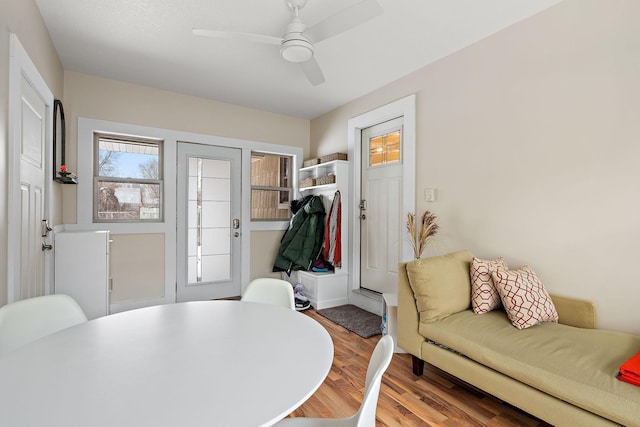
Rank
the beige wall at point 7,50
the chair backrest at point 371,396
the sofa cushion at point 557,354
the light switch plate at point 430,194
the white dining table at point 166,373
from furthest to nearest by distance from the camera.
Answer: the light switch plate at point 430,194 → the beige wall at point 7,50 → the sofa cushion at point 557,354 → the chair backrest at point 371,396 → the white dining table at point 166,373

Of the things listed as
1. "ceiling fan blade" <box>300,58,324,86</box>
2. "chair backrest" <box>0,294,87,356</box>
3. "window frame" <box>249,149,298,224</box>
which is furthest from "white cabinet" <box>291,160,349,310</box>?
"chair backrest" <box>0,294,87,356</box>

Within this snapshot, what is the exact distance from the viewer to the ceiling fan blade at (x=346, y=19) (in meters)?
1.62

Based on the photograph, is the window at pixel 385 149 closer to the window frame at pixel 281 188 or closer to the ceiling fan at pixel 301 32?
the window frame at pixel 281 188

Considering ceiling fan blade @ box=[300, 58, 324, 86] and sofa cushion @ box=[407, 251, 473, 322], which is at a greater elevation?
ceiling fan blade @ box=[300, 58, 324, 86]

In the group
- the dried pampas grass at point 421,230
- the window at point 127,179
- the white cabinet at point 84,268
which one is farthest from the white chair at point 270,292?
the window at point 127,179

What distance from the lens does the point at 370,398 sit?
851mm

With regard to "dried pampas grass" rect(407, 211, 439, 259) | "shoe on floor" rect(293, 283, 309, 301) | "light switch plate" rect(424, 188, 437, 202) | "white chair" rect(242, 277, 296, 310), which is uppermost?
"light switch plate" rect(424, 188, 437, 202)

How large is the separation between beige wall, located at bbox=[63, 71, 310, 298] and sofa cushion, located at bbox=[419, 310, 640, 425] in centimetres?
289

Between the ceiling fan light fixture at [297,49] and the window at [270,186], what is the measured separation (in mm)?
2374

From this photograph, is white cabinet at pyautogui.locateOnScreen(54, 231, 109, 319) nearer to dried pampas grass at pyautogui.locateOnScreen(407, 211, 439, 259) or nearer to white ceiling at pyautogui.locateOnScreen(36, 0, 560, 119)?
white ceiling at pyautogui.locateOnScreen(36, 0, 560, 119)

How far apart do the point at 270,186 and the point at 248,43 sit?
2.08m

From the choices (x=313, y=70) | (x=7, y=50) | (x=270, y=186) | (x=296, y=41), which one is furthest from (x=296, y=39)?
(x=270, y=186)

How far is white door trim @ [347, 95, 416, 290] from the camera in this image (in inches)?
119

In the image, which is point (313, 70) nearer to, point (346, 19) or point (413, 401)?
point (346, 19)
